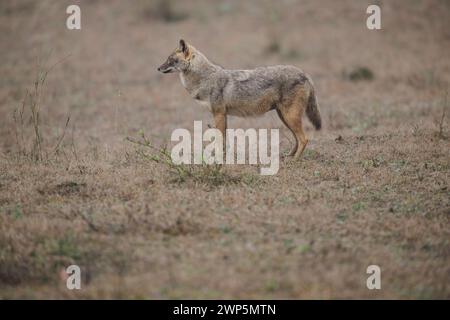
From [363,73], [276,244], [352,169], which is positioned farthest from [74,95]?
[276,244]

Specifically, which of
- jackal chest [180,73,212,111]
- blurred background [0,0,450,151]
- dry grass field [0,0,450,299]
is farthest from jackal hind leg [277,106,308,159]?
blurred background [0,0,450,151]

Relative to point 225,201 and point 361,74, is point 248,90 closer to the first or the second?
point 225,201

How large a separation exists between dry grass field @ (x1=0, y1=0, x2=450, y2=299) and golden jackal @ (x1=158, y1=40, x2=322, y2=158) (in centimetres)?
82

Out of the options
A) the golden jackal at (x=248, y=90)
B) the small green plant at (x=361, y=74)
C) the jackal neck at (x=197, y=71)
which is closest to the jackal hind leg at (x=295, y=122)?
the golden jackal at (x=248, y=90)

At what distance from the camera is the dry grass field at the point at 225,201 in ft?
19.4

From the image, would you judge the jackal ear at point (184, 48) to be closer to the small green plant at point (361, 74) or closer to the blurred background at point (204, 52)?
the blurred background at point (204, 52)

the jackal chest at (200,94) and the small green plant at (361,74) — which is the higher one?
the small green plant at (361,74)

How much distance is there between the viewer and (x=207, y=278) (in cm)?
583

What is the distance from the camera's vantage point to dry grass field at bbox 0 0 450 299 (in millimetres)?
5902

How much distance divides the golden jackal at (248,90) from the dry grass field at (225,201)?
32.4 inches

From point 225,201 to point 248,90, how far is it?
242cm

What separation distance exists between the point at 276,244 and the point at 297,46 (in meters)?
14.5

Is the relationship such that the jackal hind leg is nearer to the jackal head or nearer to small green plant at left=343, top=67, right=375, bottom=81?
the jackal head
